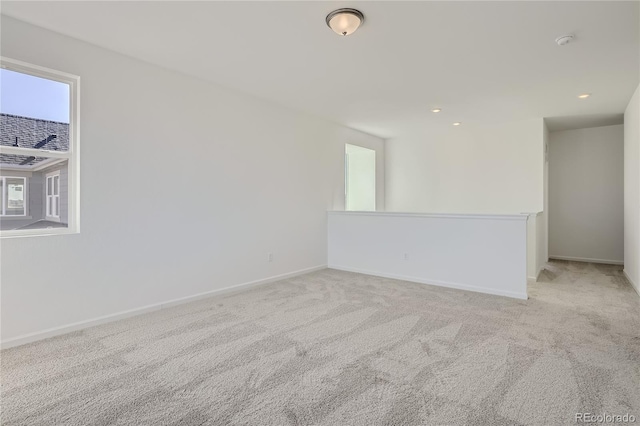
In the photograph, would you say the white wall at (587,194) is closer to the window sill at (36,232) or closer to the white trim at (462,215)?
the white trim at (462,215)

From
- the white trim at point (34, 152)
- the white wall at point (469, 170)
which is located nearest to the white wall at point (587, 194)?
the white wall at point (469, 170)

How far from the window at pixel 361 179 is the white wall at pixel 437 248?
5.60 ft

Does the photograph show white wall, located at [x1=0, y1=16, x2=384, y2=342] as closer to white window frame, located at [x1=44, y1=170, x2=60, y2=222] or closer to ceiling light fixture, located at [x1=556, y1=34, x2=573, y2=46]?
white window frame, located at [x1=44, y1=170, x2=60, y2=222]

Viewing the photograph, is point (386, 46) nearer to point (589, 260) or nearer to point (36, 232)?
point (36, 232)

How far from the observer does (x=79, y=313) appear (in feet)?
9.55

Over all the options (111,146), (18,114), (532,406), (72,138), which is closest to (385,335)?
(532,406)

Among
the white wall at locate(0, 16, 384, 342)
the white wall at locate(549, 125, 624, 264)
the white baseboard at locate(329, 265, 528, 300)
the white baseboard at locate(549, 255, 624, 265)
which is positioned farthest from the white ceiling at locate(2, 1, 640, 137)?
the white baseboard at locate(549, 255, 624, 265)

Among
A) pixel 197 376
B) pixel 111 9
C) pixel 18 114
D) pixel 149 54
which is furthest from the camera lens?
pixel 149 54

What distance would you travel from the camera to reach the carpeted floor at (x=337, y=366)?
5.82ft

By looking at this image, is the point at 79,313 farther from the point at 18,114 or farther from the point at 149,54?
the point at 149,54

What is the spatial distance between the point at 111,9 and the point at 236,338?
2664mm

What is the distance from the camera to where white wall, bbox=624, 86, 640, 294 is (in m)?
4.04

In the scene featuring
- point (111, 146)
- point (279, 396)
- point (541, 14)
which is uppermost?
point (541, 14)

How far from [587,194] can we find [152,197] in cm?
733
